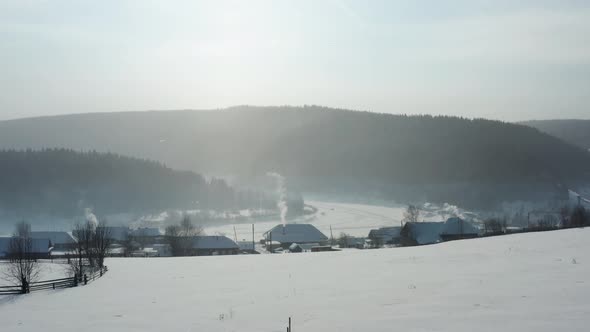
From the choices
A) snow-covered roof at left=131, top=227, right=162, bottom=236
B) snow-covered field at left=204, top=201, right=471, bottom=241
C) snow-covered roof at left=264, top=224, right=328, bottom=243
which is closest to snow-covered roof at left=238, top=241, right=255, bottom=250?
snow-covered roof at left=264, top=224, right=328, bottom=243

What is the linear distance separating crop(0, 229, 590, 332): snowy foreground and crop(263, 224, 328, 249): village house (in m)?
58.7

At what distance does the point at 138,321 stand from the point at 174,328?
82.2 inches

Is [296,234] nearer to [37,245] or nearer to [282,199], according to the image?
[37,245]

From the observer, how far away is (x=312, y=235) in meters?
96.9

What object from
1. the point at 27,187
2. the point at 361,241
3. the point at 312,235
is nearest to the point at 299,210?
the point at 312,235

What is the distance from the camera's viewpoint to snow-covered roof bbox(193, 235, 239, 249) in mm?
80438

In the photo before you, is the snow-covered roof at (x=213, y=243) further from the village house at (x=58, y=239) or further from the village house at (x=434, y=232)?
the village house at (x=434, y=232)

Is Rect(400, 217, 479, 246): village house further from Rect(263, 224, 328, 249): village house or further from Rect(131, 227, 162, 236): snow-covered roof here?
Rect(131, 227, 162, 236): snow-covered roof

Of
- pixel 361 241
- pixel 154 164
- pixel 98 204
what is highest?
pixel 154 164

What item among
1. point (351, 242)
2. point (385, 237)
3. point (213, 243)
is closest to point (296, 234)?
point (351, 242)

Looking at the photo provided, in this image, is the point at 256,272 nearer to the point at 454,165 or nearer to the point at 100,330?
the point at 100,330

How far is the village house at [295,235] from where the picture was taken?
3696 inches

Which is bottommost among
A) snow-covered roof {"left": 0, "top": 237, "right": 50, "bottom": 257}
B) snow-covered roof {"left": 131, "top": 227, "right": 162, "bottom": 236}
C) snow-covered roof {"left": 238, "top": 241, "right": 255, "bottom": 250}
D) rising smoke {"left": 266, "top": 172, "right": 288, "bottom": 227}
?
snow-covered roof {"left": 238, "top": 241, "right": 255, "bottom": 250}

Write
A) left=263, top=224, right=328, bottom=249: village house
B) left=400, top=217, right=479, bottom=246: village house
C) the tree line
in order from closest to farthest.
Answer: left=400, top=217, right=479, bottom=246: village house < left=263, top=224, right=328, bottom=249: village house < the tree line
